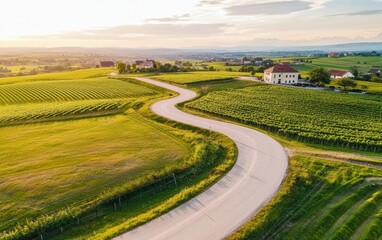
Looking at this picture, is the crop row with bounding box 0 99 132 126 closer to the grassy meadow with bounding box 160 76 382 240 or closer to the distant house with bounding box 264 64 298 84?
the grassy meadow with bounding box 160 76 382 240

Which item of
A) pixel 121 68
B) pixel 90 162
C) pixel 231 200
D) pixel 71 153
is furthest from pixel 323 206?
pixel 121 68

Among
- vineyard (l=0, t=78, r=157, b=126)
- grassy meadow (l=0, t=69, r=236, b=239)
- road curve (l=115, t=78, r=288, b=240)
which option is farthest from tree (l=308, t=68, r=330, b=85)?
road curve (l=115, t=78, r=288, b=240)

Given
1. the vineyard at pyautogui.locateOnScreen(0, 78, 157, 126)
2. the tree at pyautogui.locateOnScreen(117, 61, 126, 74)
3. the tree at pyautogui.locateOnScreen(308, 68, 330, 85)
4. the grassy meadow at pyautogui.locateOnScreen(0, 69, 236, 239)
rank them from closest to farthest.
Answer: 1. the grassy meadow at pyautogui.locateOnScreen(0, 69, 236, 239)
2. the vineyard at pyautogui.locateOnScreen(0, 78, 157, 126)
3. the tree at pyautogui.locateOnScreen(308, 68, 330, 85)
4. the tree at pyautogui.locateOnScreen(117, 61, 126, 74)

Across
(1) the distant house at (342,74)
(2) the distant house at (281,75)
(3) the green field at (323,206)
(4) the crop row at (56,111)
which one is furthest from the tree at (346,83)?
(3) the green field at (323,206)

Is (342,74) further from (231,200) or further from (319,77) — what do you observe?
(231,200)

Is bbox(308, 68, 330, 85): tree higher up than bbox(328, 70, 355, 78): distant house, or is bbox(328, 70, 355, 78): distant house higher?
bbox(308, 68, 330, 85): tree
